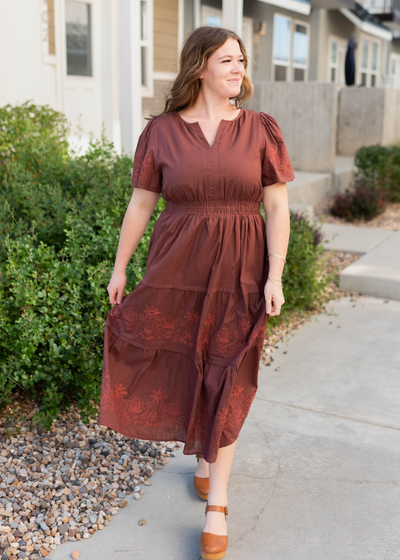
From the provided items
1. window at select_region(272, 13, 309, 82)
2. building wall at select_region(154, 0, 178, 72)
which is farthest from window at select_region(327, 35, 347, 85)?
building wall at select_region(154, 0, 178, 72)

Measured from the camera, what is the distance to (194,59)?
2314 millimetres

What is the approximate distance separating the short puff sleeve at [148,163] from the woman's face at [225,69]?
10.6 inches

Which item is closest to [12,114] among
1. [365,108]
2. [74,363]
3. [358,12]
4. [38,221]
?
[38,221]

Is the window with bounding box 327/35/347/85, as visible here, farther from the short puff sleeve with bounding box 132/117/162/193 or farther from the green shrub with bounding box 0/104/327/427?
the short puff sleeve with bounding box 132/117/162/193

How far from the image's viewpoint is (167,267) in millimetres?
2367

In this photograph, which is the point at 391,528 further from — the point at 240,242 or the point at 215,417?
the point at 240,242

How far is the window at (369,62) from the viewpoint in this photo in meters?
19.7

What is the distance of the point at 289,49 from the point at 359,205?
7692 mm

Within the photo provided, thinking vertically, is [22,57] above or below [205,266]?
above

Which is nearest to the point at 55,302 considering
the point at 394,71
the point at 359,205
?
the point at 359,205

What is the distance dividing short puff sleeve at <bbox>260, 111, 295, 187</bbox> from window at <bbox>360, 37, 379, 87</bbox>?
1853cm

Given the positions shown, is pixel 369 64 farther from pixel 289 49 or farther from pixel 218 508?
pixel 218 508

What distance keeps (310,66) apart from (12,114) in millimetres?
11987

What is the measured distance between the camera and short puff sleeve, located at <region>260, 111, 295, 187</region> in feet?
7.64
